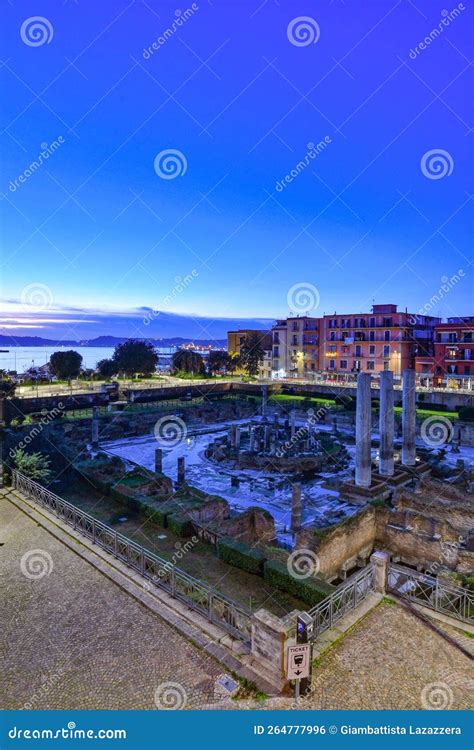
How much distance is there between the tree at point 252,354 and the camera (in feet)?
263

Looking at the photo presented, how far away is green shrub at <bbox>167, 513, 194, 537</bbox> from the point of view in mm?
16219

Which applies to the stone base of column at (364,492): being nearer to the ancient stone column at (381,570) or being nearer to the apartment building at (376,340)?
the ancient stone column at (381,570)

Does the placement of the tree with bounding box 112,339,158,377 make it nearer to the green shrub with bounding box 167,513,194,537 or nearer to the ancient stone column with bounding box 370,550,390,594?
the green shrub with bounding box 167,513,194,537

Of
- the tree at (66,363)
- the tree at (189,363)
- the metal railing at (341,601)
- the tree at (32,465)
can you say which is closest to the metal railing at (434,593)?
the metal railing at (341,601)

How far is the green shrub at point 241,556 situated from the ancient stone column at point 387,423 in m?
11.8

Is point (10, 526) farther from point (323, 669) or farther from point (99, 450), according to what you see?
point (99, 450)

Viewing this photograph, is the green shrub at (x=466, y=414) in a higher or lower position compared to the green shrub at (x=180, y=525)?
higher

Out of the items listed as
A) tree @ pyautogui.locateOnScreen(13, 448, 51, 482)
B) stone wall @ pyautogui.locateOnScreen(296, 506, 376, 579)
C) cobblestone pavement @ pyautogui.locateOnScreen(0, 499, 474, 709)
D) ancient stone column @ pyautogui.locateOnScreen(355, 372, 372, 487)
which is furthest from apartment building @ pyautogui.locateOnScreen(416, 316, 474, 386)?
cobblestone pavement @ pyautogui.locateOnScreen(0, 499, 474, 709)

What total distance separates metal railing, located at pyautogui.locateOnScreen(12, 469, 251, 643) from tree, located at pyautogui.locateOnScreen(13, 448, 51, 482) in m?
3.15

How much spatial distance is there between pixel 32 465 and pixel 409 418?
19.3m

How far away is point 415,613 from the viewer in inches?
391

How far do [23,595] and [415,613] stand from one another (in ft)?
30.0

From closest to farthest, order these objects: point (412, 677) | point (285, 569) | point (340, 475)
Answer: point (412, 677), point (285, 569), point (340, 475)

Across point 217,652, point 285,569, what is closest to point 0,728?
point 217,652
